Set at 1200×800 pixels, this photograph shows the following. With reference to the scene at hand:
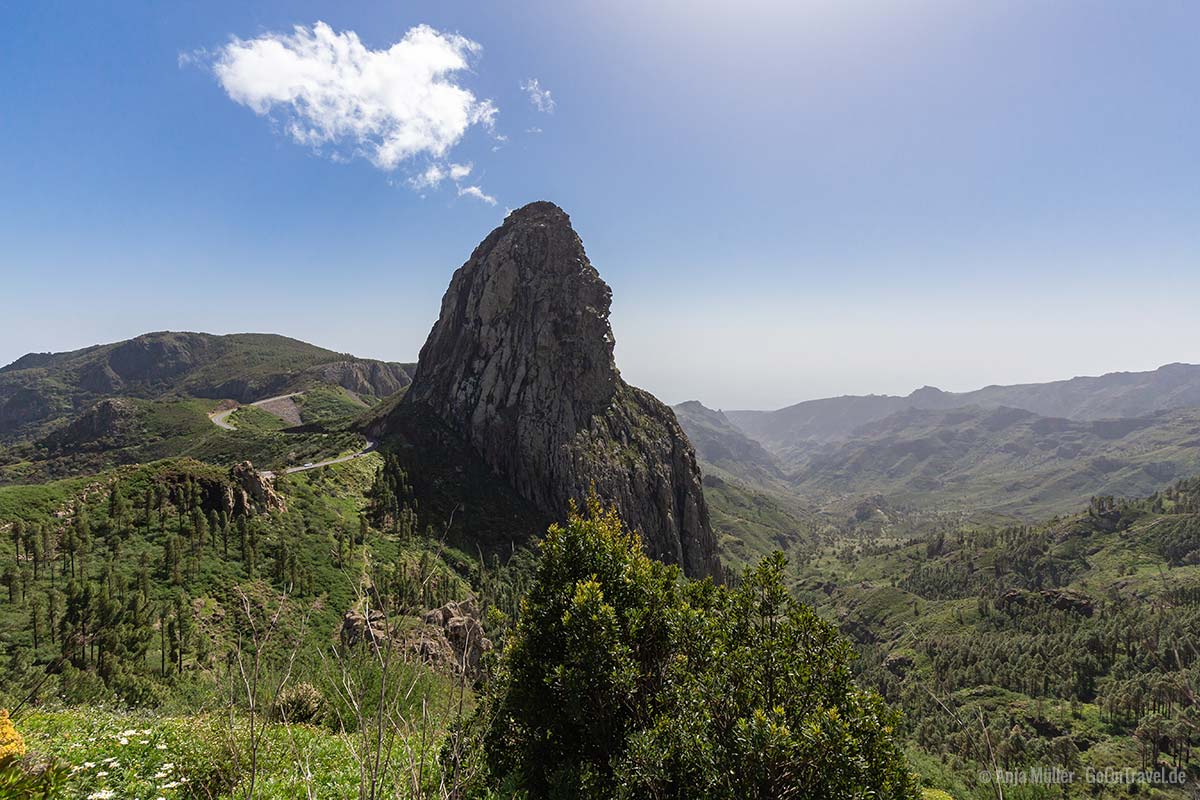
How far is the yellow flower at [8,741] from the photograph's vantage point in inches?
352

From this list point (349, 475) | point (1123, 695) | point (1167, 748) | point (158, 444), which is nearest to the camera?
point (349, 475)

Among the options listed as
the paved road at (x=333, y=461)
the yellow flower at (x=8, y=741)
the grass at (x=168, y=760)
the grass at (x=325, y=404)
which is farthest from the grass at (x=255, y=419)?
the yellow flower at (x=8, y=741)

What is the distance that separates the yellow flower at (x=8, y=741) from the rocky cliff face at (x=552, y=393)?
99.1 m

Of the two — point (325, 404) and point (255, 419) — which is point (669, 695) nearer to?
point (255, 419)

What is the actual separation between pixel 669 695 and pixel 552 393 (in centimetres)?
10291

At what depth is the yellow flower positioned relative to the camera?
8938 mm

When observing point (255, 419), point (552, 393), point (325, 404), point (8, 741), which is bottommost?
point (8, 741)

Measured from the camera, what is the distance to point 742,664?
1531cm

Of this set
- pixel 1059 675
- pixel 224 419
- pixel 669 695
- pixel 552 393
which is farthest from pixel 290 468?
pixel 1059 675

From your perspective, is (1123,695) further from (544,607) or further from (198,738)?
(198,738)

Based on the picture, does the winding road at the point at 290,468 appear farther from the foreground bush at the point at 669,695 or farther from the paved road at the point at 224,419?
the foreground bush at the point at 669,695

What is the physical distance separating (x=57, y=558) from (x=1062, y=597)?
25585 centimetres

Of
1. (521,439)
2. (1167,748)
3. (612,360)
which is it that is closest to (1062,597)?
(1167,748)

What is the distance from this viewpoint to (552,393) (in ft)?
385
